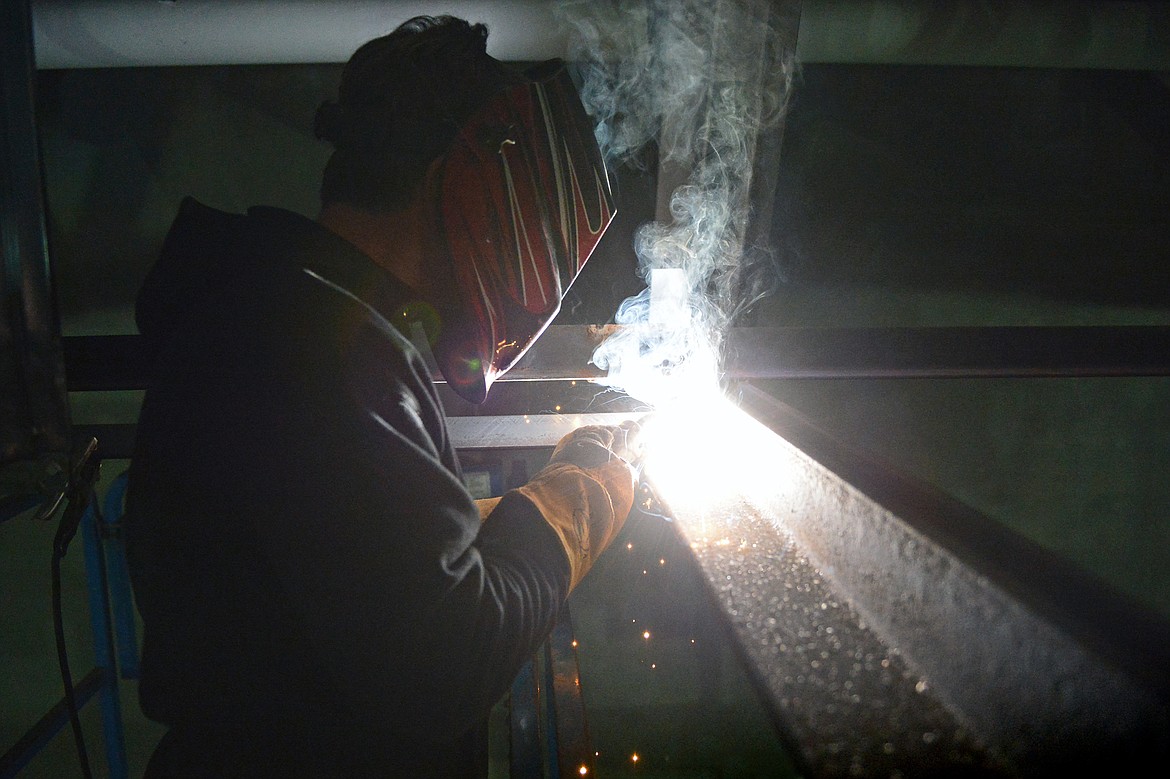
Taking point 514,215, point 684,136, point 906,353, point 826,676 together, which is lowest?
point 826,676

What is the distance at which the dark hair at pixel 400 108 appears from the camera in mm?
992

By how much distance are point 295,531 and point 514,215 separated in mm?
736

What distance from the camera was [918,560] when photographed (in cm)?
87

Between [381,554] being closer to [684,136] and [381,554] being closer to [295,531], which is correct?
[295,531]

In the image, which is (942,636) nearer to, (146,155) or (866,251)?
(866,251)

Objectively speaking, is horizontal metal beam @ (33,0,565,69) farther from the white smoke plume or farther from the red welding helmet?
the red welding helmet

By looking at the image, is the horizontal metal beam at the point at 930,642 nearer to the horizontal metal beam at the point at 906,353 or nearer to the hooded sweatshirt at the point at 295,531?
the hooded sweatshirt at the point at 295,531

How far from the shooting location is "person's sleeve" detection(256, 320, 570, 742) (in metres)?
0.70

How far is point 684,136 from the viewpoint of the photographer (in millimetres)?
1944

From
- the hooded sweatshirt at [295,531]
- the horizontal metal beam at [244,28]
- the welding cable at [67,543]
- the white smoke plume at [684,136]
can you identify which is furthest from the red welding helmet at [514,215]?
the welding cable at [67,543]

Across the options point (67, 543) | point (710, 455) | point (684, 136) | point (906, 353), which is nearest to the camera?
point (67, 543)

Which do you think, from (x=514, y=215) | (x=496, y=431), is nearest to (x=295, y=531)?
(x=514, y=215)

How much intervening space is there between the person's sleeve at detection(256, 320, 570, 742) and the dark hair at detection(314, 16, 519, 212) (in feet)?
1.25

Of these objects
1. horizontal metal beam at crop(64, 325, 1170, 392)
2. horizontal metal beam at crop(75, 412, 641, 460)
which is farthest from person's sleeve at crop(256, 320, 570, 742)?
horizontal metal beam at crop(64, 325, 1170, 392)
